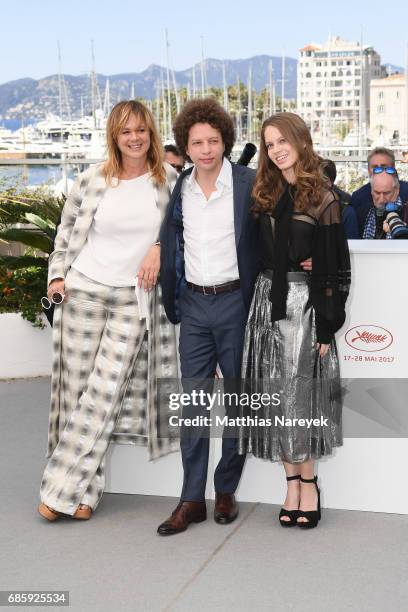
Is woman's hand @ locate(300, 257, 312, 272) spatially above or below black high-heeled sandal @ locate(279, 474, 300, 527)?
above

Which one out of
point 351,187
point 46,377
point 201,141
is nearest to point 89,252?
point 201,141

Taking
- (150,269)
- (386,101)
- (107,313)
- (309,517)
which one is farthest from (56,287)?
(386,101)

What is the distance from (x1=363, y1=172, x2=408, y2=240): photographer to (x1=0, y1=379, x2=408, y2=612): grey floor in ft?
6.32

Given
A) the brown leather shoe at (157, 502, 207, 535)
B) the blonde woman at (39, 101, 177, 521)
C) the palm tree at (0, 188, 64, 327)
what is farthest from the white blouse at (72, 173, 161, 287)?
the palm tree at (0, 188, 64, 327)

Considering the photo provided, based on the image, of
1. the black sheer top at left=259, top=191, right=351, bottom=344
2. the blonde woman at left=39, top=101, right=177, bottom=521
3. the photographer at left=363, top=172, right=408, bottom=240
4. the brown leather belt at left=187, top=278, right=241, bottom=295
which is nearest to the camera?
the black sheer top at left=259, top=191, right=351, bottom=344

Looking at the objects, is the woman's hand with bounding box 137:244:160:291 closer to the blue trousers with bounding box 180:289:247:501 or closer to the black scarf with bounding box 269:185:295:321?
the blue trousers with bounding box 180:289:247:501

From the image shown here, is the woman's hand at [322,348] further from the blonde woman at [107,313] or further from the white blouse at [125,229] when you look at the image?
the white blouse at [125,229]

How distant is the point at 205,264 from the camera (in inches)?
163

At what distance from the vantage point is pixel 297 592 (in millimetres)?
3652

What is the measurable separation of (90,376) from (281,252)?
1189 mm

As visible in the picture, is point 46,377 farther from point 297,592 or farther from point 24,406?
point 297,592

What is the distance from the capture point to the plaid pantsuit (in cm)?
447

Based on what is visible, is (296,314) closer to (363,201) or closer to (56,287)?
(56,287)

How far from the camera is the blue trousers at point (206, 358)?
4.20m
